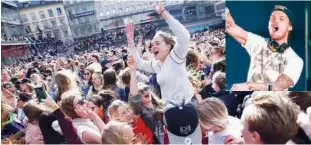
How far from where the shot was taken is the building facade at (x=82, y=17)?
2.58m

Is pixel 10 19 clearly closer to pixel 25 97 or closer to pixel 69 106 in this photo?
pixel 25 97

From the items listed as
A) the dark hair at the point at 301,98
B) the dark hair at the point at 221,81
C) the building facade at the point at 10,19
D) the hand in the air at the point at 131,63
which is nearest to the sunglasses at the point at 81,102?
the hand in the air at the point at 131,63

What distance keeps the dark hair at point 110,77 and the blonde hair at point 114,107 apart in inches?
5.6

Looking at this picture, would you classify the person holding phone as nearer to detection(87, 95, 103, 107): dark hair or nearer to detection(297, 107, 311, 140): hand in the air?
detection(87, 95, 103, 107): dark hair

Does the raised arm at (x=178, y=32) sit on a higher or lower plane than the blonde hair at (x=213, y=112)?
higher

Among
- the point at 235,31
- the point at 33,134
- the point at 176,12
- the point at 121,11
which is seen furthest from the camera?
the point at 33,134

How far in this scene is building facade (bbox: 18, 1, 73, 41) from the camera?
2598mm

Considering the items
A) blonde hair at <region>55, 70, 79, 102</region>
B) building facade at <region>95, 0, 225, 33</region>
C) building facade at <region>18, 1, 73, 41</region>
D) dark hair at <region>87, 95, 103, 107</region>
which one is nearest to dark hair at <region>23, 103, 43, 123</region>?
blonde hair at <region>55, 70, 79, 102</region>

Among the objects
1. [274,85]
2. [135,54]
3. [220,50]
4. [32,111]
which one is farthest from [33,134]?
[274,85]

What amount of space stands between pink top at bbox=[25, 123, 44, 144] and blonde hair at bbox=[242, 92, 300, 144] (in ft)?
5.30

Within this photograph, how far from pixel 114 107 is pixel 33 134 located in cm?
72

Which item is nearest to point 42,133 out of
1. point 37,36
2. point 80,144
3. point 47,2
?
point 80,144

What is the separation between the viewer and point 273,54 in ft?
7.30

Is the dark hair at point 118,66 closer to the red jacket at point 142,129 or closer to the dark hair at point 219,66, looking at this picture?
the red jacket at point 142,129
